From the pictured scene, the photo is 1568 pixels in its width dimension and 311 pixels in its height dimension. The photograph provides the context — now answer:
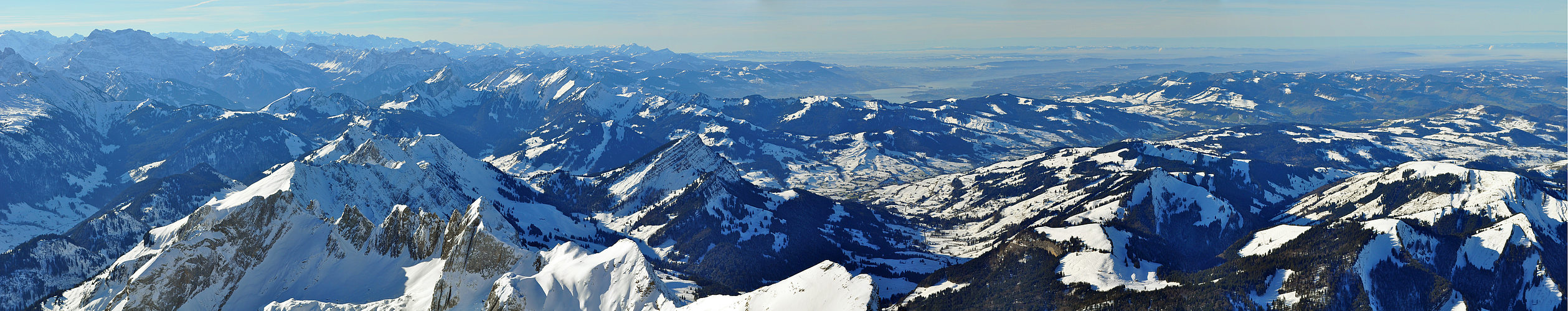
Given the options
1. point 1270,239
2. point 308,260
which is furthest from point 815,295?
point 1270,239

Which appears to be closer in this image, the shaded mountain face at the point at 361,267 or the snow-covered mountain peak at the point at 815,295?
the snow-covered mountain peak at the point at 815,295

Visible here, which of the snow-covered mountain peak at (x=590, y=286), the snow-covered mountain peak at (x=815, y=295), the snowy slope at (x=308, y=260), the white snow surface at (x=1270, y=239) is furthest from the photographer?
the white snow surface at (x=1270, y=239)

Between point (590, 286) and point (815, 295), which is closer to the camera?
point (815, 295)

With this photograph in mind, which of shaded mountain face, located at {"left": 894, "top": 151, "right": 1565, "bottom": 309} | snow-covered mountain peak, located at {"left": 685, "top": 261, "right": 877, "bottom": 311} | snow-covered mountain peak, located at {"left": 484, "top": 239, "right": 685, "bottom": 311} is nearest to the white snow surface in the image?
shaded mountain face, located at {"left": 894, "top": 151, "right": 1565, "bottom": 309}

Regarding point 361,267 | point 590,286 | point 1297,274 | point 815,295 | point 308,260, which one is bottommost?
point 1297,274

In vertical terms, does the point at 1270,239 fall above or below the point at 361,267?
below

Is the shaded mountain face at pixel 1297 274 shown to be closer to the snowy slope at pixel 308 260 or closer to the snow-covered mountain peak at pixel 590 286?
the snow-covered mountain peak at pixel 590 286

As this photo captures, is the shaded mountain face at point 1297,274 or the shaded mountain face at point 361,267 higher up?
the shaded mountain face at point 361,267

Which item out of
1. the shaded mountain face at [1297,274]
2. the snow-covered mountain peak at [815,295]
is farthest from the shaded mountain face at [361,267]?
the shaded mountain face at [1297,274]

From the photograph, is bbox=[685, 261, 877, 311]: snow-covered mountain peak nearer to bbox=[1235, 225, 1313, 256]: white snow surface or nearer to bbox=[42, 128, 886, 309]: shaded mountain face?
bbox=[42, 128, 886, 309]: shaded mountain face

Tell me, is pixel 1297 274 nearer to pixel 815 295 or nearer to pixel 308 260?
pixel 815 295

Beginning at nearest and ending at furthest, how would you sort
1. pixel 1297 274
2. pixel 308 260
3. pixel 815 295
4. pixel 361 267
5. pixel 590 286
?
pixel 815 295
pixel 590 286
pixel 361 267
pixel 308 260
pixel 1297 274
